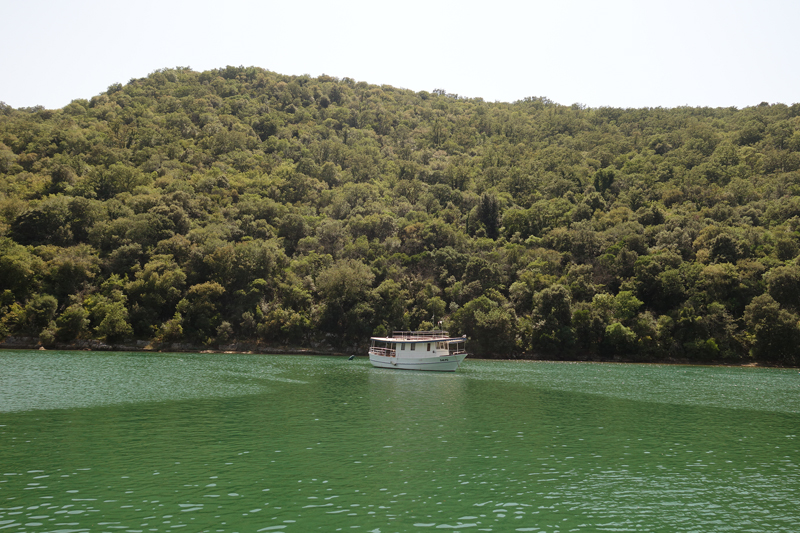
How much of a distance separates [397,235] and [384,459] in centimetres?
9708

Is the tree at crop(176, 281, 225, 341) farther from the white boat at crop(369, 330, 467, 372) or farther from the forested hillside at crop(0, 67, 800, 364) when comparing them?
the white boat at crop(369, 330, 467, 372)

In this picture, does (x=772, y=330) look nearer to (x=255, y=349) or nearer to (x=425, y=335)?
(x=425, y=335)

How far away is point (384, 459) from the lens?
860 inches

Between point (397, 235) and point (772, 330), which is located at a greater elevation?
point (397, 235)

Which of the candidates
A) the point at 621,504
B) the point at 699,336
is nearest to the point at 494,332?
the point at 699,336

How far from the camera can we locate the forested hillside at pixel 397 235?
84250mm

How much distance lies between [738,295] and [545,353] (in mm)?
31836

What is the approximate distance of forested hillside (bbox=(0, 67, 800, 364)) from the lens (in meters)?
84.2

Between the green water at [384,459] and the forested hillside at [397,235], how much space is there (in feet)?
138

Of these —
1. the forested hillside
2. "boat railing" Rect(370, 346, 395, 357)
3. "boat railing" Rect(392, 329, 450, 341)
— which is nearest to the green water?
"boat railing" Rect(370, 346, 395, 357)

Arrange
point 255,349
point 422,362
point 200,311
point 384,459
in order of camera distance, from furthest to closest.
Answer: point 255,349
point 200,311
point 422,362
point 384,459

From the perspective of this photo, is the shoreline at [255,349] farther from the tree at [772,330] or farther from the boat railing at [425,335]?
the boat railing at [425,335]

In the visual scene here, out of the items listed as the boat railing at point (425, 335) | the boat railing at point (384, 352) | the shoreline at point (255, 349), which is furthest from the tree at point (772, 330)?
the boat railing at point (384, 352)

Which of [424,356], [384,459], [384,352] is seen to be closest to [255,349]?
[384,352]
